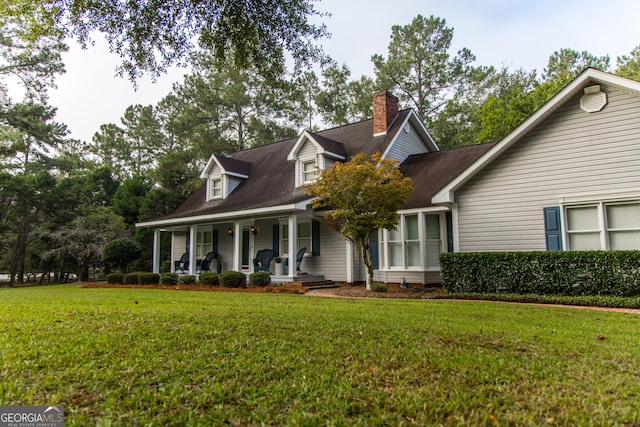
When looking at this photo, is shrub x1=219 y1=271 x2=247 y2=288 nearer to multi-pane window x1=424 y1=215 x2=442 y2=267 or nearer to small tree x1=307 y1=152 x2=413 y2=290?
small tree x1=307 y1=152 x2=413 y2=290

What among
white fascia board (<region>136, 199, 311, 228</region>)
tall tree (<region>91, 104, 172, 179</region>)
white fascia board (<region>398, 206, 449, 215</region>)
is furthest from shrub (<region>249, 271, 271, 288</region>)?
tall tree (<region>91, 104, 172, 179</region>)

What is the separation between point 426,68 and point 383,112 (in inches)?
620

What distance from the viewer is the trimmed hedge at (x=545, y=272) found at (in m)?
8.27

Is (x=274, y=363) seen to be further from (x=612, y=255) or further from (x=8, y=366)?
(x=612, y=255)

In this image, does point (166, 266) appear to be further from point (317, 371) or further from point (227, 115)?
point (317, 371)

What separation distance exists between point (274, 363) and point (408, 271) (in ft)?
32.7

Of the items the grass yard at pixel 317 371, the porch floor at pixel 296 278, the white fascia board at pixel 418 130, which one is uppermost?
the white fascia board at pixel 418 130

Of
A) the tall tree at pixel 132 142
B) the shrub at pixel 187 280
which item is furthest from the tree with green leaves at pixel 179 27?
the tall tree at pixel 132 142

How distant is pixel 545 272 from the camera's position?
30.0ft

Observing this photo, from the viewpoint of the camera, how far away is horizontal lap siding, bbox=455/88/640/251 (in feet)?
30.8

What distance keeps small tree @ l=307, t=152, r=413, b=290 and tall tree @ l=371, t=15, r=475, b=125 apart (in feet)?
63.2

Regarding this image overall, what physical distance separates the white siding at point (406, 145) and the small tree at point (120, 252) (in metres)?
12.5

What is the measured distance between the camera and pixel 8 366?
336 cm

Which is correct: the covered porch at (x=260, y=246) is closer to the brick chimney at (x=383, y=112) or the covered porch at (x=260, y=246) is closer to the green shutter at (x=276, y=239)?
the green shutter at (x=276, y=239)
